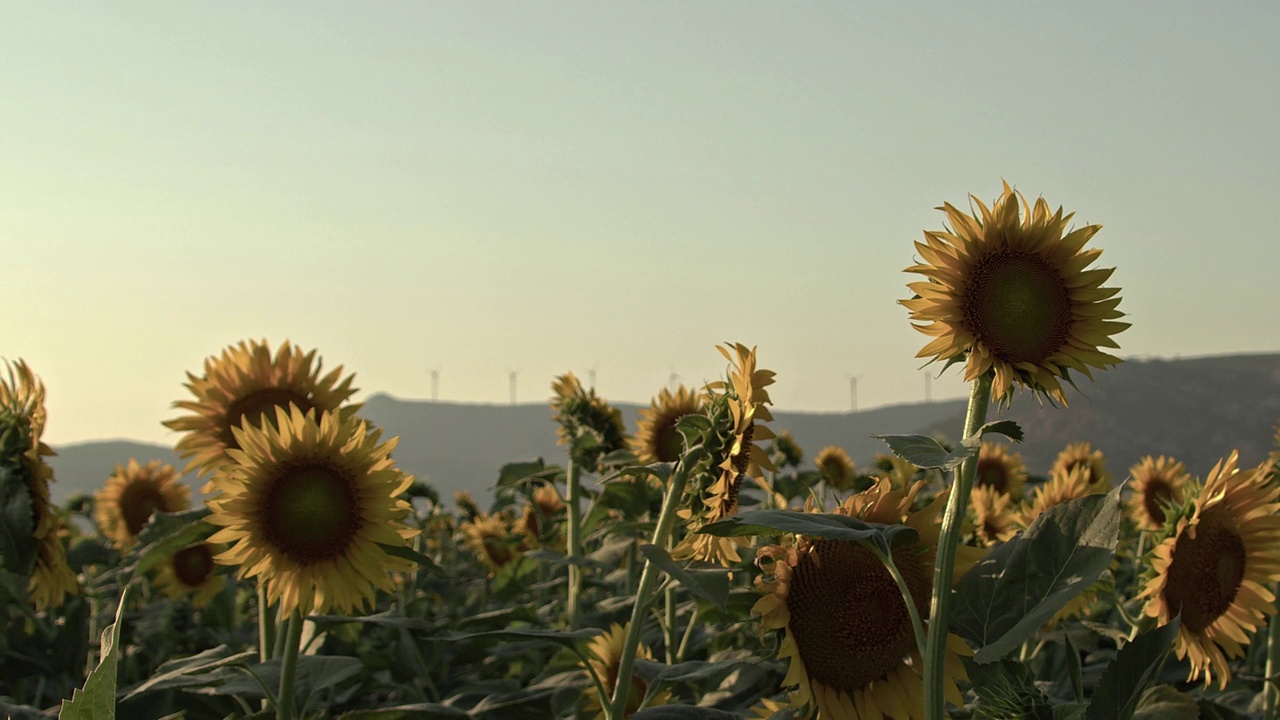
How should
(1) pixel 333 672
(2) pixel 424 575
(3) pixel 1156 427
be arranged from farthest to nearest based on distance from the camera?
(3) pixel 1156 427 → (2) pixel 424 575 → (1) pixel 333 672

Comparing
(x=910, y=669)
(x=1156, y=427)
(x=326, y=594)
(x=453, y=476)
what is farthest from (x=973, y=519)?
(x=453, y=476)

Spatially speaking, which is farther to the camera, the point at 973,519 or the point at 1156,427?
the point at 1156,427

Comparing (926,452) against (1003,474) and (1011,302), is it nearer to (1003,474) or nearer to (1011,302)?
(1011,302)

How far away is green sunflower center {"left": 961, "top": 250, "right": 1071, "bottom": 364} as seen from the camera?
2.36 meters

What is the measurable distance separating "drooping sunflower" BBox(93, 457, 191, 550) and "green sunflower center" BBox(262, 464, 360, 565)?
3.59m

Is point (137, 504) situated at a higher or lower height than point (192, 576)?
higher

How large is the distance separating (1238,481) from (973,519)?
4.76ft

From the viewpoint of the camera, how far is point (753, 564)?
287cm

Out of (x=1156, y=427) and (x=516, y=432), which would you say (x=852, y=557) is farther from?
(x=516, y=432)

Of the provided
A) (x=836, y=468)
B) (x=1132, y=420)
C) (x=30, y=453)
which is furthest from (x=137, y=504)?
(x=1132, y=420)

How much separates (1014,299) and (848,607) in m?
0.72

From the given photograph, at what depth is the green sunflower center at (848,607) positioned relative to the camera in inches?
95.0

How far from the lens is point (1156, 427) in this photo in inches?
3204

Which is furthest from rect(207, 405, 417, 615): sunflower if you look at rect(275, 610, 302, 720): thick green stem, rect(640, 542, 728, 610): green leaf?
rect(640, 542, 728, 610): green leaf
